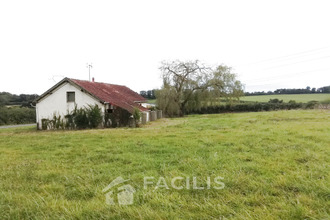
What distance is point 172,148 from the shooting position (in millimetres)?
7285

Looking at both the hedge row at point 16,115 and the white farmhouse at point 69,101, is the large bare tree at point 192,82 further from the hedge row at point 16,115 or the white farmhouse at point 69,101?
the hedge row at point 16,115

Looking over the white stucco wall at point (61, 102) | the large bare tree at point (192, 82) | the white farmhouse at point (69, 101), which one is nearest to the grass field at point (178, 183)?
the white farmhouse at point (69, 101)

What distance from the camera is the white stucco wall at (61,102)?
758 inches

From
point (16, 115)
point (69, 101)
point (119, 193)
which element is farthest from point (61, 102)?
point (16, 115)

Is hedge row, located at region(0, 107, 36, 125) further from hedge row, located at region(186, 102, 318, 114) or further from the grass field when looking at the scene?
the grass field

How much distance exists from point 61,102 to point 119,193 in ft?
59.0

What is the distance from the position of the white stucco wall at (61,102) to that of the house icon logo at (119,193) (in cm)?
1588

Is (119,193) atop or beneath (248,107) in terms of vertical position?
beneath

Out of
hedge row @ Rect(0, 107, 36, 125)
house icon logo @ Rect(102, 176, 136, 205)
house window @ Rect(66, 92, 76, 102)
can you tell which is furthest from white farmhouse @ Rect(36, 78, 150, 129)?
hedge row @ Rect(0, 107, 36, 125)

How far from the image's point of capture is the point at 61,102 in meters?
19.5

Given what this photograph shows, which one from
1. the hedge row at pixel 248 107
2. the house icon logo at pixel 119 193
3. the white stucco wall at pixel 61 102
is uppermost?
the white stucco wall at pixel 61 102

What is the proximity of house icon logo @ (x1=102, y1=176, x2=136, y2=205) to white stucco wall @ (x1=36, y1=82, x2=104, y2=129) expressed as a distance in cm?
1588

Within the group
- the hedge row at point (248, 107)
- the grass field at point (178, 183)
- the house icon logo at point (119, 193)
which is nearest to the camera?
the grass field at point (178, 183)

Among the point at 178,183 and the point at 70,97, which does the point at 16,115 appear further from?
the point at 178,183
